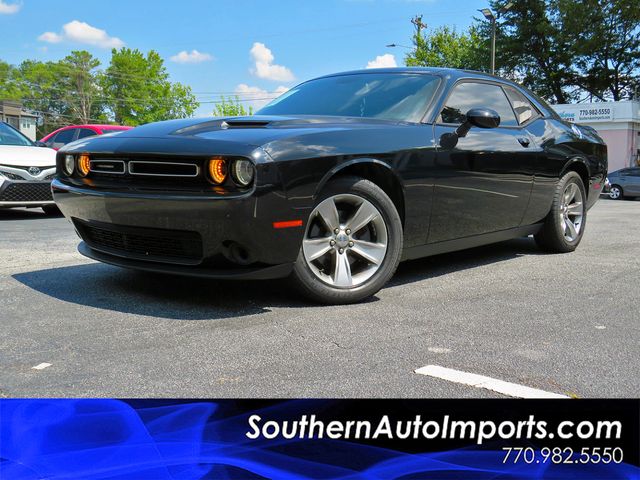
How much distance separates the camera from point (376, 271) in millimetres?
3814

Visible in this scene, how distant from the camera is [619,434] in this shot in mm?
1893

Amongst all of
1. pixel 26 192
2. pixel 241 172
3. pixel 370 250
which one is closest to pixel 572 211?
pixel 370 250

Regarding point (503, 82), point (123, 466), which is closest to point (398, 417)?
point (123, 466)

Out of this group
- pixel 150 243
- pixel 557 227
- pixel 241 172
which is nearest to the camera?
pixel 241 172

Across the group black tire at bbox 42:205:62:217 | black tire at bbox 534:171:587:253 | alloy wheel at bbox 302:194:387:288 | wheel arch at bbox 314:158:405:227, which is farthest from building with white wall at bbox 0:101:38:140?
alloy wheel at bbox 302:194:387:288

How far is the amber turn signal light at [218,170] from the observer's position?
325 cm

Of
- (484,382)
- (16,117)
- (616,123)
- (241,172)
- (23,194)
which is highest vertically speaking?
(16,117)

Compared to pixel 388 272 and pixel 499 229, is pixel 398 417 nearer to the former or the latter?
pixel 388 272

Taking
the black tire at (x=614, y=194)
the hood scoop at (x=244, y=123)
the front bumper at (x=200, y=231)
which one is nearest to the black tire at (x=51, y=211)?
the front bumper at (x=200, y=231)

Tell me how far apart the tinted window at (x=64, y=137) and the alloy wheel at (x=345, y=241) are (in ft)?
37.0

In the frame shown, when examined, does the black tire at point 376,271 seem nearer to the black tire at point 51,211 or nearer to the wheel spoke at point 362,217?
the wheel spoke at point 362,217

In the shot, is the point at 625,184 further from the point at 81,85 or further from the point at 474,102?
the point at 81,85

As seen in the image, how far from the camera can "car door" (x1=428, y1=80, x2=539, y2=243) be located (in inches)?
167

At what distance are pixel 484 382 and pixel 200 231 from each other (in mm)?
1557
